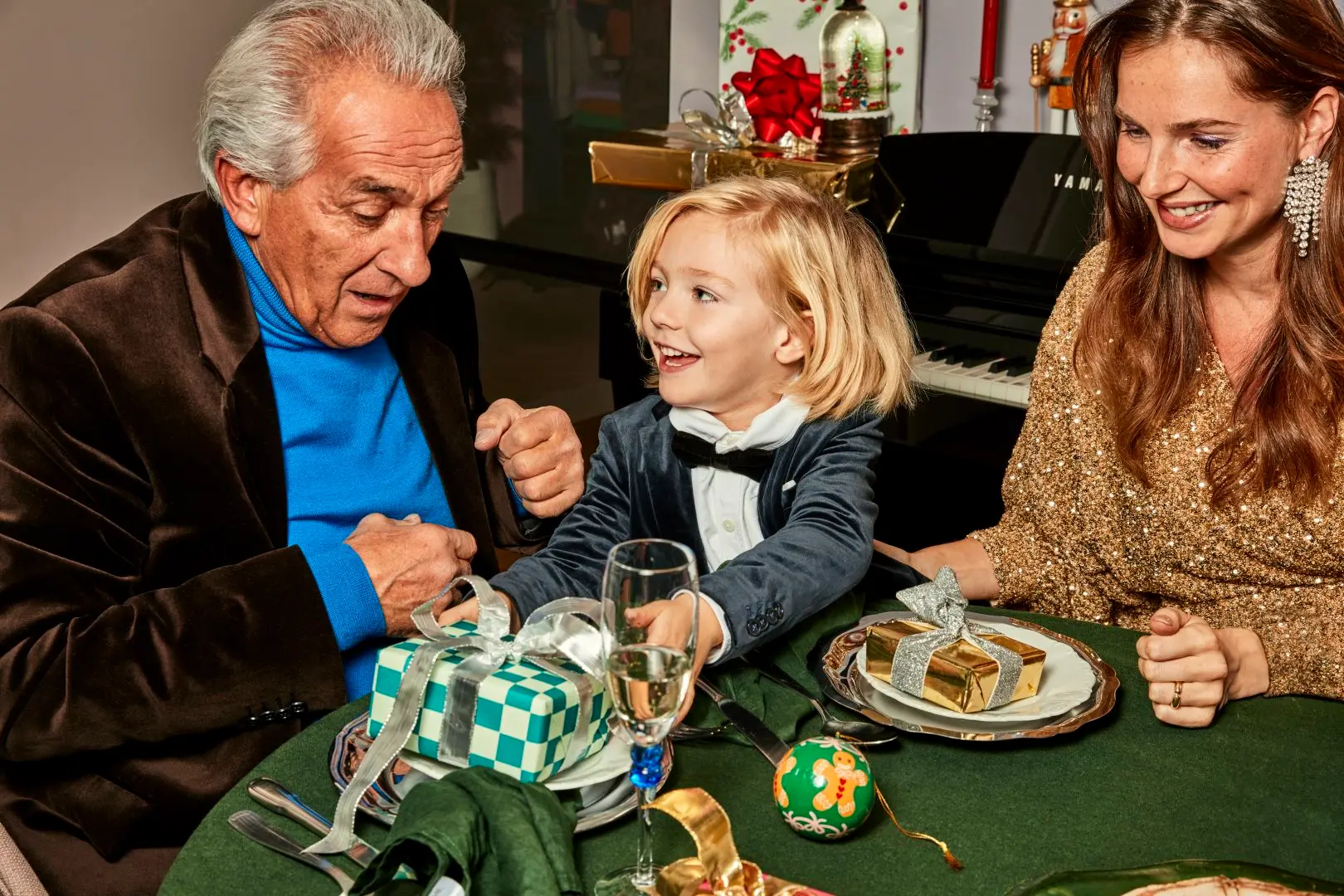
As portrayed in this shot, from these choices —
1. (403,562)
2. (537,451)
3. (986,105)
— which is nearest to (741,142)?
(986,105)

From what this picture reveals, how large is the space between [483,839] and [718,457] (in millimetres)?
805

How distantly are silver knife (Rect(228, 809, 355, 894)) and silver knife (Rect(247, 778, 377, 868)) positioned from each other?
21 mm

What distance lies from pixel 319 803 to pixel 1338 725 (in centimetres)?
107

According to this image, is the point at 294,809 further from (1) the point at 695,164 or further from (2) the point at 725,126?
(2) the point at 725,126

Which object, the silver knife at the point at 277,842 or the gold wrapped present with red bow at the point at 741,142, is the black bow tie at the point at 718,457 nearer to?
the silver knife at the point at 277,842

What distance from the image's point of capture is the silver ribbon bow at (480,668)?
1210mm

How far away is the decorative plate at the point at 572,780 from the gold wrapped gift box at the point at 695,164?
7.14ft

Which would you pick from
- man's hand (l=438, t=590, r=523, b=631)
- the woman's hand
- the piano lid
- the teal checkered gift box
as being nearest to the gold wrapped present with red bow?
the piano lid

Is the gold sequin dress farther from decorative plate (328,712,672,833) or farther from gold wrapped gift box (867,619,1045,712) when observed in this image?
decorative plate (328,712,672,833)

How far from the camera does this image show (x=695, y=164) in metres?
3.47

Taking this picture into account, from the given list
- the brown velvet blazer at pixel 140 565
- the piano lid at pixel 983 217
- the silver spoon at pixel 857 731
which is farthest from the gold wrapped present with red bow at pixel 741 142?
the silver spoon at pixel 857 731

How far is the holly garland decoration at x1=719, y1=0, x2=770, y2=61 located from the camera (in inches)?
151

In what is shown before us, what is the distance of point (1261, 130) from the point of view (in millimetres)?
1673

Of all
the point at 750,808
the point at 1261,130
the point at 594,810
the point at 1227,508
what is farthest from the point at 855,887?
the point at 1261,130
